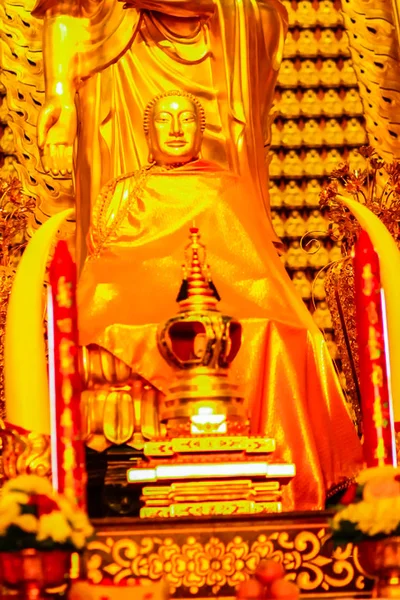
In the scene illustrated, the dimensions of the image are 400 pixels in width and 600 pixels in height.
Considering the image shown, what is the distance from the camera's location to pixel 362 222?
488 cm

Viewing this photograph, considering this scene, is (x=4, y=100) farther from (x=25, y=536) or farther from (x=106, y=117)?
(x=25, y=536)

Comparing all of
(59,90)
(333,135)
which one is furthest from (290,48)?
(59,90)

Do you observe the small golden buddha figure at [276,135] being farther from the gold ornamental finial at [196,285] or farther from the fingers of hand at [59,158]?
the gold ornamental finial at [196,285]

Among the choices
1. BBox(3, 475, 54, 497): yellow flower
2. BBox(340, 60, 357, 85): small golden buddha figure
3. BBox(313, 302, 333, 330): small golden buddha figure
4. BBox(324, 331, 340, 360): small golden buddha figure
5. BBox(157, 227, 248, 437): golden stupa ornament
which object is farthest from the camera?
BBox(340, 60, 357, 85): small golden buddha figure

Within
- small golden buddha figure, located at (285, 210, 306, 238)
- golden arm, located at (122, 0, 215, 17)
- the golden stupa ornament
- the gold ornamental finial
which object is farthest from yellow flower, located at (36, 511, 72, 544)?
small golden buddha figure, located at (285, 210, 306, 238)

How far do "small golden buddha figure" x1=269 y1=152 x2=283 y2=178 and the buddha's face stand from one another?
5.07 ft

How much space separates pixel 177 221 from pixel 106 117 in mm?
794

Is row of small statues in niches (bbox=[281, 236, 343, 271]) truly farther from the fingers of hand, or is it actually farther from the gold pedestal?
the gold pedestal

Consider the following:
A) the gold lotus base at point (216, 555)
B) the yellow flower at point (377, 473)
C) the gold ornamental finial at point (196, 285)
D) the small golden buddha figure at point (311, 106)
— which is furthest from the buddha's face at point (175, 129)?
the yellow flower at point (377, 473)

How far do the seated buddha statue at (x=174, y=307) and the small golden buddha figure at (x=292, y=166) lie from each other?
4.60ft

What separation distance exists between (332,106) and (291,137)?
0.22m

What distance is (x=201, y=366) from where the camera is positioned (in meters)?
4.60

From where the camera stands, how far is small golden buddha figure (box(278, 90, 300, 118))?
299 inches

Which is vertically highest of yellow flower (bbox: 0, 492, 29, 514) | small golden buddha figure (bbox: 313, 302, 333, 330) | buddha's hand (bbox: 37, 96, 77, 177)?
buddha's hand (bbox: 37, 96, 77, 177)
